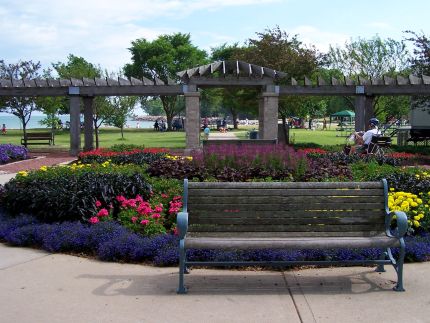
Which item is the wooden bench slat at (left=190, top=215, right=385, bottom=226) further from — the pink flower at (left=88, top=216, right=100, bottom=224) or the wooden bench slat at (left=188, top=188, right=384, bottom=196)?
the pink flower at (left=88, top=216, right=100, bottom=224)

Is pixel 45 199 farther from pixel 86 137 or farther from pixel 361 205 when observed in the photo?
pixel 86 137

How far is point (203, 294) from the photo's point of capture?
462cm

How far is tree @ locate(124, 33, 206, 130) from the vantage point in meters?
61.9

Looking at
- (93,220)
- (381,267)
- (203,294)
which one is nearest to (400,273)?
(381,267)

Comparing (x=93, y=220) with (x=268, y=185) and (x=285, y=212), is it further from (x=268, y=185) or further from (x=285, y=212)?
(x=285, y=212)

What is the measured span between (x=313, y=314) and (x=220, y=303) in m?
0.80

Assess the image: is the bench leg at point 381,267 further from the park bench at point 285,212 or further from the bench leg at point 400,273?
the bench leg at point 400,273

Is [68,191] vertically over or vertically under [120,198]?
over

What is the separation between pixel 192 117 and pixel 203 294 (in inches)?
670

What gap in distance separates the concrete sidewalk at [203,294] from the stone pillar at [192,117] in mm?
15883

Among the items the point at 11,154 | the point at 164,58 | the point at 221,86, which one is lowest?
the point at 11,154

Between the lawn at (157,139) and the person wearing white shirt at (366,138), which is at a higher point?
the person wearing white shirt at (366,138)

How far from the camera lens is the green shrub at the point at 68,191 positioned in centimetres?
689

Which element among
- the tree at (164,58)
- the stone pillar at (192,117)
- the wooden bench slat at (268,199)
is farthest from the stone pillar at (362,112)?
the tree at (164,58)
